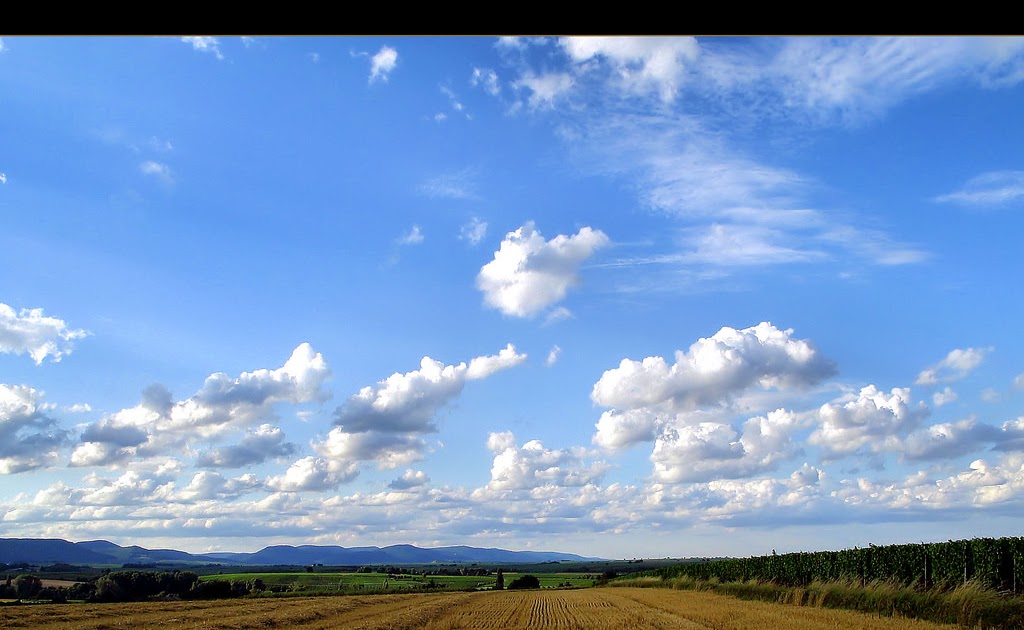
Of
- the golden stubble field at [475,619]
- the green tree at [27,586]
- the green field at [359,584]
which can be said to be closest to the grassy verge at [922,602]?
the golden stubble field at [475,619]

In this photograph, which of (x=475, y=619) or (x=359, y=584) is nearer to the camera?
(x=475, y=619)

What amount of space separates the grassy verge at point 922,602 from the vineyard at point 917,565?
5.27ft

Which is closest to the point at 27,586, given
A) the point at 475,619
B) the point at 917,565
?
the point at 475,619

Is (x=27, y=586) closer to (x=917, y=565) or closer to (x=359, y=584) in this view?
(x=359, y=584)

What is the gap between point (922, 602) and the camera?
32125mm

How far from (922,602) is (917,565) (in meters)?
8.66

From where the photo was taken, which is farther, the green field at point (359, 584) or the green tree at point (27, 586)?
the green field at point (359, 584)

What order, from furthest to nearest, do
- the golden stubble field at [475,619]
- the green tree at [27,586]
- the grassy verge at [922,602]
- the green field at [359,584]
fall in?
the green field at [359,584], the green tree at [27,586], the golden stubble field at [475,619], the grassy verge at [922,602]

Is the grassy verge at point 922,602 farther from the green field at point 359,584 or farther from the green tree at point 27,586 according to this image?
the green tree at point 27,586

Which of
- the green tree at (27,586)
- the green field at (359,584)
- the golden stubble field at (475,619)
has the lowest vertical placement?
the green field at (359,584)

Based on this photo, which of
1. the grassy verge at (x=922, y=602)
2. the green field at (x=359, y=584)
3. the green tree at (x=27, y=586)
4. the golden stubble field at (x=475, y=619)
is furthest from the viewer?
the green field at (x=359, y=584)

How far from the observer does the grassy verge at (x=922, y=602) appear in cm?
2709

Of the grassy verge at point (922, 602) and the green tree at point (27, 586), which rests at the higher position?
the grassy verge at point (922, 602)
